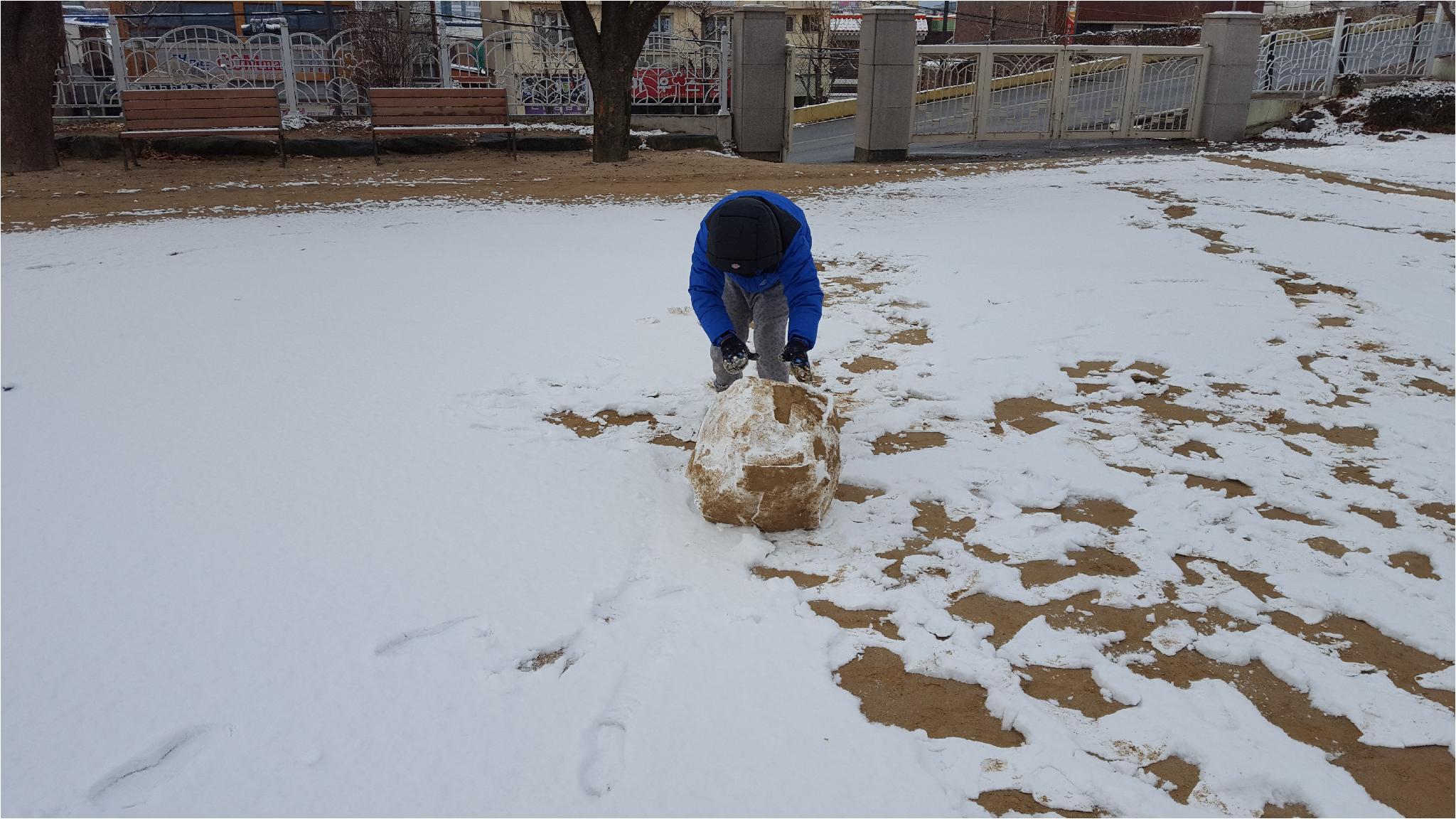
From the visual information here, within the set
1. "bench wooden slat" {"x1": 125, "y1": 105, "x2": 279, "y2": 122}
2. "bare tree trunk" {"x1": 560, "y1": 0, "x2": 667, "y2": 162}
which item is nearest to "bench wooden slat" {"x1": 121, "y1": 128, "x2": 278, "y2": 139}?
"bench wooden slat" {"x1": 125, "y1": 105, "x2": 279, "y2": 122}

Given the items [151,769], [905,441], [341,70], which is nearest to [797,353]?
[905,441]

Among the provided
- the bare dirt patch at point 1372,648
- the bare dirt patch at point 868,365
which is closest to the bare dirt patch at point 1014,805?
the bare dirt patch at point 1372,648

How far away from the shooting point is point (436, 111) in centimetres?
1233

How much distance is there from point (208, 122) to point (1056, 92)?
1200 cm

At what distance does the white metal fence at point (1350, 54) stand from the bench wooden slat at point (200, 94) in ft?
49.0

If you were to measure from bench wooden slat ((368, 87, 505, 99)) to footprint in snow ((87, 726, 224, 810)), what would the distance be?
434 inches

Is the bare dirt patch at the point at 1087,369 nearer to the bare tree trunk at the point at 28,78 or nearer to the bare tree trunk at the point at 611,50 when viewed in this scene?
→ the bare tree trunk at the point at 611,50

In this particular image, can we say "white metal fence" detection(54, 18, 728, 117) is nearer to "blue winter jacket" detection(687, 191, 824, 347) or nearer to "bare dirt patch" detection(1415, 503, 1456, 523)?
"blue winter jacket" detection(687, 191, 824, 347)

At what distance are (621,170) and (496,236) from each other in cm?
391

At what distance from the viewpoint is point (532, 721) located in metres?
2.46

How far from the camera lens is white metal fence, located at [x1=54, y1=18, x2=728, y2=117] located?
13.6 m

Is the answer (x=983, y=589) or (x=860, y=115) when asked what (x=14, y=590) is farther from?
(x=860, y=115)

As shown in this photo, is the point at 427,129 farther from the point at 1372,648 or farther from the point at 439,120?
the point at 1372,648

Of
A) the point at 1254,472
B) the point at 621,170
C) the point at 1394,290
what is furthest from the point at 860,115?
the point at 1254,472
